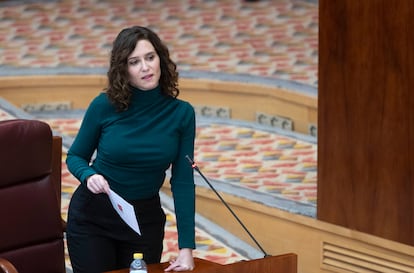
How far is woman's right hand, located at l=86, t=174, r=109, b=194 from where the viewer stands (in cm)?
318

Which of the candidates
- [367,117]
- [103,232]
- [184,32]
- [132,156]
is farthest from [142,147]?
[184,32]

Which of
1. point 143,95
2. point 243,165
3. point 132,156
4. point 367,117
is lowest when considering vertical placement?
point 243,165

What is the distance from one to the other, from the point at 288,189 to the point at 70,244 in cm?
266

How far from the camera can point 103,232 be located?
132 inches

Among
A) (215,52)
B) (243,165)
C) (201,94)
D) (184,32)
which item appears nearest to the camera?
(243,165)

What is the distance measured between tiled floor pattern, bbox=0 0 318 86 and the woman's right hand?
14.5ft

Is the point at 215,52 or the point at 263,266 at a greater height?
the point at 263,266

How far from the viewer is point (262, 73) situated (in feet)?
25.6

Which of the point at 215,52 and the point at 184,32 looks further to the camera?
the point at 184,32

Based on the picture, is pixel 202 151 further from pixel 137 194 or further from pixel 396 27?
pixel 137 194

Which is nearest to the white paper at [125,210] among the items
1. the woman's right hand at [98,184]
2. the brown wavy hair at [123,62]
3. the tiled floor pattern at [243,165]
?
the woman's right hand at [98,184]

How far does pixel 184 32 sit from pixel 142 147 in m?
5.84

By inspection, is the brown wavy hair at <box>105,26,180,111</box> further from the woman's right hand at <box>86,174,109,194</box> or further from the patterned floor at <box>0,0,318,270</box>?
the patterned floor at <box>0,0,318,270</box>

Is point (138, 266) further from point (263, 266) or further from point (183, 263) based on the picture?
point (263, 266)
